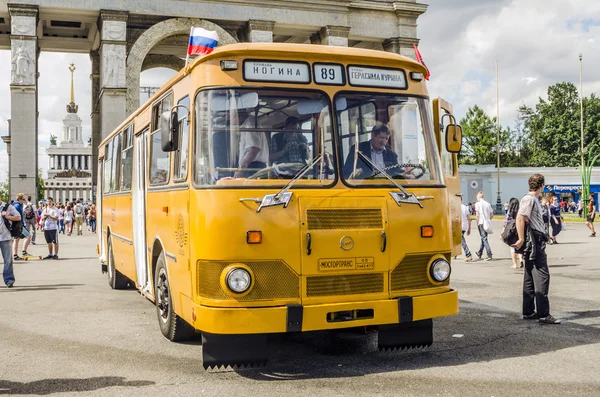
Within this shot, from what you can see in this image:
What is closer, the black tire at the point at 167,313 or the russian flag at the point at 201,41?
the black tire at the point at 167,313

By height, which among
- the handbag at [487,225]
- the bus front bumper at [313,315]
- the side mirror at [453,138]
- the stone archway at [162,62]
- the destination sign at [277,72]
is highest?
the stone archway at [162,62]

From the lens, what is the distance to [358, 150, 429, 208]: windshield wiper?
636 cm

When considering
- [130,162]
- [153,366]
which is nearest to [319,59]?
[153,366]

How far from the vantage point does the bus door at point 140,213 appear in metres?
8.93

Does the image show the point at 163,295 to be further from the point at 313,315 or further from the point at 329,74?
the point at 329,74

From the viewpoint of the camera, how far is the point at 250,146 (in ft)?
20.1

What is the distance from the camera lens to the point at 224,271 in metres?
5.88

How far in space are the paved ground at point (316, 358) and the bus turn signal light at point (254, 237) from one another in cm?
120

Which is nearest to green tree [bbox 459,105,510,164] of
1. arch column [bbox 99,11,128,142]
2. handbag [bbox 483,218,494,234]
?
arch column [bbox 99,11,128,142]

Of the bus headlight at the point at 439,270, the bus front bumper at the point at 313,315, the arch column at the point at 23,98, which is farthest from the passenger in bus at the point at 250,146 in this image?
the arch column at the point at 23,98

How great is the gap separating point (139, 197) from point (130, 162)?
105 centimetres

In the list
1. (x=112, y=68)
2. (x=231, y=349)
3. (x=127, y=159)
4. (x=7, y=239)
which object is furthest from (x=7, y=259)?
(x=112, y=68)

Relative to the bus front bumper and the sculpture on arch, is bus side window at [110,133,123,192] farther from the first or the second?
the sculpture on arch

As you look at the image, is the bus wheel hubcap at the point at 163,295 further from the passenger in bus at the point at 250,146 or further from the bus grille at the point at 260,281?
the passenger in bus at the point at 250,146
